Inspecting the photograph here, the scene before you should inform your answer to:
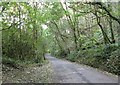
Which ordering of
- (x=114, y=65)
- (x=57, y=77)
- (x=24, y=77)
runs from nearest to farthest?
1. (x=24, y=77)
2. (x=57, y=77)
3. (x=114, y=65)

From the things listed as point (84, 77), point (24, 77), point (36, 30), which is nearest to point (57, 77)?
point (84, 77)

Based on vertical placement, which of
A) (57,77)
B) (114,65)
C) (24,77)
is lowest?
(57,77)

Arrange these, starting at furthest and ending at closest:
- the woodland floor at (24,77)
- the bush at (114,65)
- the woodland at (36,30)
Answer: the woodland at (36,30), the bush at (114,65), the woodland floor at (24,77)

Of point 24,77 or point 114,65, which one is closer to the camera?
point 24,77

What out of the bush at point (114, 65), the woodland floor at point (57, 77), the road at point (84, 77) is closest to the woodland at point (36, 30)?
the bush at point (114, 65)

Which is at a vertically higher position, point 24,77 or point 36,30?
point 36,30

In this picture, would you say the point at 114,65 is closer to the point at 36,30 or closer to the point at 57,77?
the point at 57,77

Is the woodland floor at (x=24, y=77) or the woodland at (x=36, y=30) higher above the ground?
the woodland at (x=36, y=30)

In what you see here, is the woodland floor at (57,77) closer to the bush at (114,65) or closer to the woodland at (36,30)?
the bush at (114,65)

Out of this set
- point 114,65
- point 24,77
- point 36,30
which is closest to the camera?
point 24,77

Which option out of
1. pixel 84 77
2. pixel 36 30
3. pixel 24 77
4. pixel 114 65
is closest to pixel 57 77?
pixel 84 77

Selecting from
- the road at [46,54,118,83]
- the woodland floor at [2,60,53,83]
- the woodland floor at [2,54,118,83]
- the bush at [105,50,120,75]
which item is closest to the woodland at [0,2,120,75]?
A: the bush at [105,50,120,75]

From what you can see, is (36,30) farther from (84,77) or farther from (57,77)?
(84,77)

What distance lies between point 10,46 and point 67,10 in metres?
16.1
